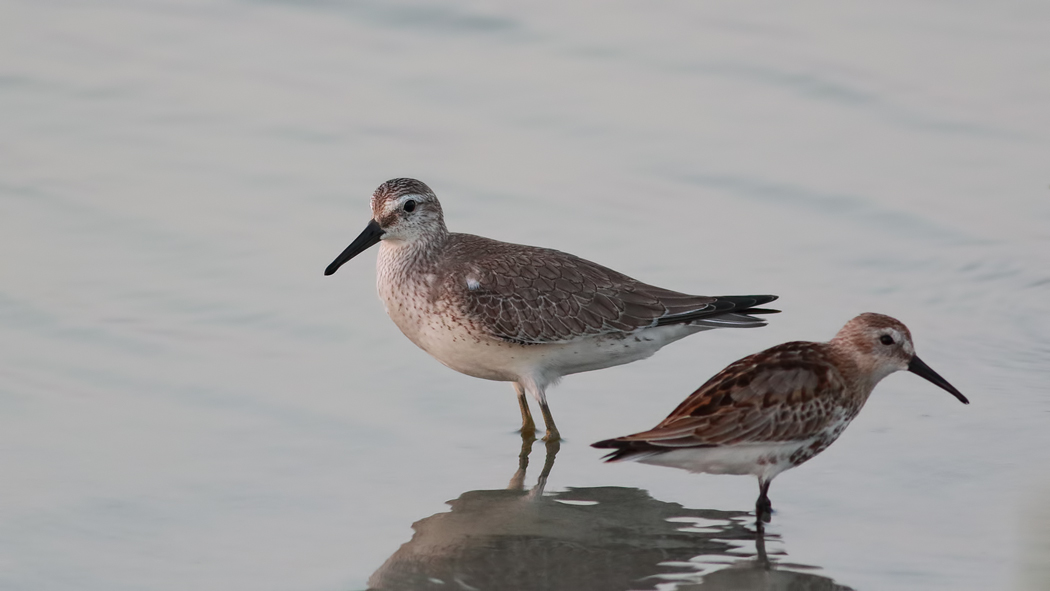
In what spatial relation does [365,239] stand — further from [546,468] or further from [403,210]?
[546,468]

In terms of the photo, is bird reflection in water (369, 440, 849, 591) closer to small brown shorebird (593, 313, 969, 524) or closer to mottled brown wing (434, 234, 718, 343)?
small brown shorebird (593, 313, 969, 524)

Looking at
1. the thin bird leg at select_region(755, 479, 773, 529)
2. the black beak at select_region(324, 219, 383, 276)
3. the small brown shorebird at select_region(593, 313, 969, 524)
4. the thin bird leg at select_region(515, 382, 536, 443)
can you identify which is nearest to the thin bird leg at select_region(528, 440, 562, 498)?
the thin bird leg at select_region(515, 382, 536, 443)

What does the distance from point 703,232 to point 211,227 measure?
414 cm

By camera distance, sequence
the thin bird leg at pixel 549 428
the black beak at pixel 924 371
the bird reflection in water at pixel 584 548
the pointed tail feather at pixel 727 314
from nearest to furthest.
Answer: the bird reflection in water at pixel 584 548, the black beak at pixel 924 371, the thin bird leg at pixel 549 428, the pointed tail feather at pixel 727 314

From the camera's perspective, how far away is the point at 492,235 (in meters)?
12.9

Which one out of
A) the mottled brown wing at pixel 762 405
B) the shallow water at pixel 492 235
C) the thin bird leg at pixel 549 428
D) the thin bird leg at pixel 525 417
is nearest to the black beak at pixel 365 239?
the shallow water at pixel 492 235

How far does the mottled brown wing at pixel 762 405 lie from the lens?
838 centimetres

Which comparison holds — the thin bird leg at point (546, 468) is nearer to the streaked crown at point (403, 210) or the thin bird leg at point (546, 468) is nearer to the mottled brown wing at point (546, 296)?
the mottled brown wing at point (546, 296)

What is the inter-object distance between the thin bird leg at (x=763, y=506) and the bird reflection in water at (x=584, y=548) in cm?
8

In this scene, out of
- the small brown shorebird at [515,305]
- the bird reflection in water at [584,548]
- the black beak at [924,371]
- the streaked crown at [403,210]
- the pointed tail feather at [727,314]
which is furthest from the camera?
the streaked crown at [403,210]

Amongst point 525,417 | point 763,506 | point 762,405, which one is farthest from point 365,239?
point 763,506

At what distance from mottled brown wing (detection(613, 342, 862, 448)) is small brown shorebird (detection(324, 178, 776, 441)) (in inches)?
63.5

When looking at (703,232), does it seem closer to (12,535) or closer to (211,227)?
(211,227)

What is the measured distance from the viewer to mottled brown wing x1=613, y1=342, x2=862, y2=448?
838 cm
